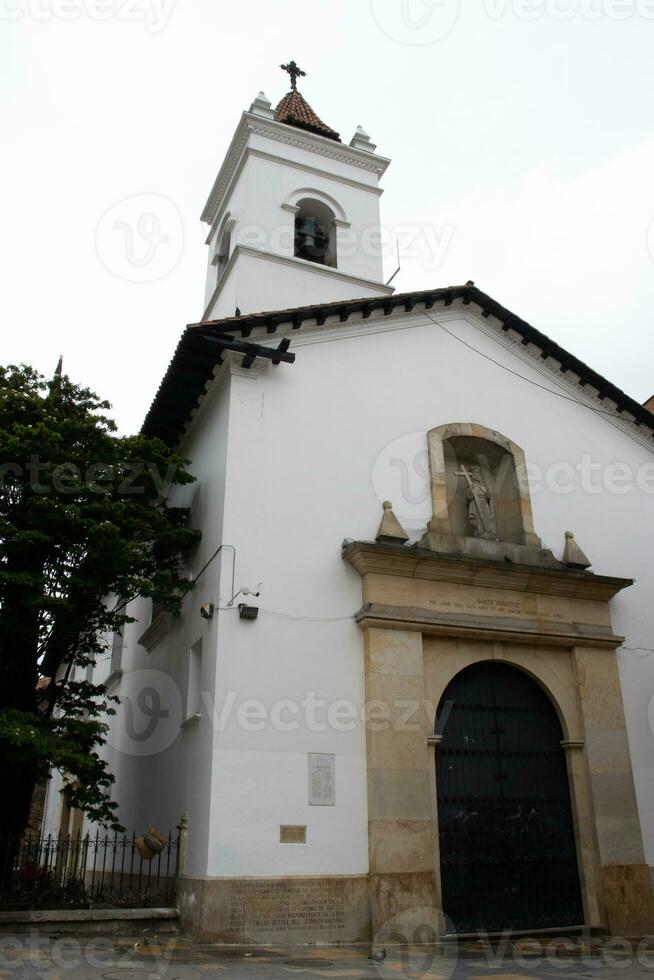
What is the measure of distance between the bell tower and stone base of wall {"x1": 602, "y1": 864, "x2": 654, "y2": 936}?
11.1 meters

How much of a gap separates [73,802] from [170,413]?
21.0ft

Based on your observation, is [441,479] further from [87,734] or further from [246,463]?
[87,734]

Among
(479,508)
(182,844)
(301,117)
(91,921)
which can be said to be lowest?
(91,921)

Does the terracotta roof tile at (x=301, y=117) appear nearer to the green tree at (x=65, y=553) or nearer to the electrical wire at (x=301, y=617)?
the green tree at (x=65, y=553)

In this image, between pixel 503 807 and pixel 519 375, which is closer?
pixel 503 807

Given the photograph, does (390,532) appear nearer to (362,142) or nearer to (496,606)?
(496,606)

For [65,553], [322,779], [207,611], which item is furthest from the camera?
[65,553]

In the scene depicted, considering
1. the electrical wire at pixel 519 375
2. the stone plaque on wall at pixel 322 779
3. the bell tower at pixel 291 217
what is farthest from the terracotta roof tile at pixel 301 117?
the stone plaque on wall at pixel 322 779

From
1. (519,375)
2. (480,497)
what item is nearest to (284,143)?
(519,375)

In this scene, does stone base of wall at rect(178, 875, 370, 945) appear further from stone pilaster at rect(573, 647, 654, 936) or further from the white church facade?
stone pilaster at rect(573, 647, 654, 936)

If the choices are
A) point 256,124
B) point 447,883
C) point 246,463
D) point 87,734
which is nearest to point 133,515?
point 246,463

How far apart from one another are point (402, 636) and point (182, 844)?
380 centimetres

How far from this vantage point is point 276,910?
373 inches

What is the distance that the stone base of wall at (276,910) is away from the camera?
30.4ft
